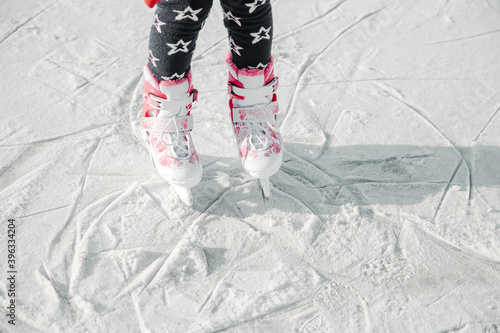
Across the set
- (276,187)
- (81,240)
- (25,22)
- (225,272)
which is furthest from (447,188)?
(25,22)

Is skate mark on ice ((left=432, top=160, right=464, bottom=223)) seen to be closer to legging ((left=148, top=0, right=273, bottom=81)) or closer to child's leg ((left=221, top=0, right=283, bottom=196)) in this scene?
child's leg ((left=221, top=0, right=283, bottom=196))

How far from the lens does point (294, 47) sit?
2318 mm

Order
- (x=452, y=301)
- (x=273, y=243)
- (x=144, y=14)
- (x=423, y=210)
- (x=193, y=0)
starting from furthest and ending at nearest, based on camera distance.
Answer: (x=144, y=14)
(x=423, y=210)
(x=273, y=243)
(x=452, y=301)
(x=193, y=0)

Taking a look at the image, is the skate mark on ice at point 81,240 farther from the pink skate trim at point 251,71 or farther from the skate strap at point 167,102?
the pink skate trim at point 251,71

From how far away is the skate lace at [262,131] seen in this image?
1.58m

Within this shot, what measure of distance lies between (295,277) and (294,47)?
124cm

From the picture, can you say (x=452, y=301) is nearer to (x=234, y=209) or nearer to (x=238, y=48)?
(x=234, y=209)

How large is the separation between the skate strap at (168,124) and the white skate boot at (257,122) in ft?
0.52

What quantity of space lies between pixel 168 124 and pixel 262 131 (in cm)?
30

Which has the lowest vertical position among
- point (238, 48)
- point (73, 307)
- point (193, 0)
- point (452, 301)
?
point (452, 301)

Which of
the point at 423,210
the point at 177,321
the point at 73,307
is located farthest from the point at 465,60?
the point at 73,307

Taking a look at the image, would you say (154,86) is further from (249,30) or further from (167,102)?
(249,30)

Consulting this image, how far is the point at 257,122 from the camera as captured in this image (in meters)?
1.60

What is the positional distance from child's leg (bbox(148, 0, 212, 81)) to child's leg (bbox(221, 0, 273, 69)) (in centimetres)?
8
